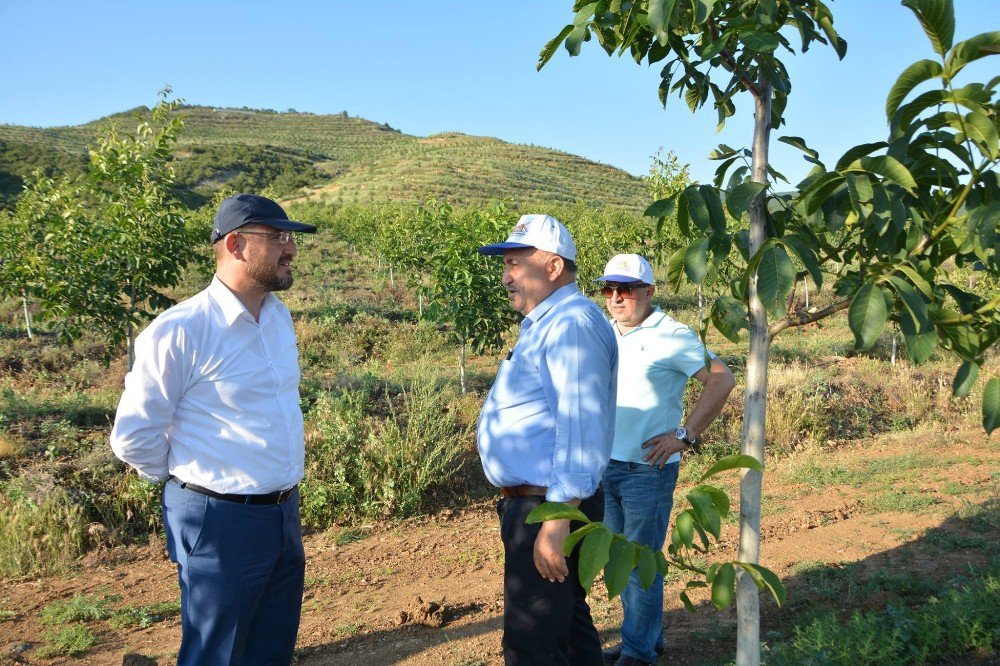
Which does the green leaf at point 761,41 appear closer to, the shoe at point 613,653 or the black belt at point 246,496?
the black belt at point 246,496

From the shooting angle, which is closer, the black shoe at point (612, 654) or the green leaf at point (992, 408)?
the green leaf at point (992, 408)

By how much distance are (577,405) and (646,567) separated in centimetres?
Result: 84

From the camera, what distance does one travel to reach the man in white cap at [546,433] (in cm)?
239

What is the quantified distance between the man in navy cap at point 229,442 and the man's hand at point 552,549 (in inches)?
39.0

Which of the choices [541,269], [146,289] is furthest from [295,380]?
[146,289]

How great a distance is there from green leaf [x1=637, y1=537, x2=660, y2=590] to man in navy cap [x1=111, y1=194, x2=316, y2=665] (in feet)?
4.95

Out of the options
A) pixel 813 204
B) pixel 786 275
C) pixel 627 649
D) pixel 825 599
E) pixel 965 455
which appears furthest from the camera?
pixel 965 455

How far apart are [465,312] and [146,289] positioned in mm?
4512

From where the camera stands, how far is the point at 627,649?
340 centimetres

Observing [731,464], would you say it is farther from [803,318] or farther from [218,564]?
[218,564]

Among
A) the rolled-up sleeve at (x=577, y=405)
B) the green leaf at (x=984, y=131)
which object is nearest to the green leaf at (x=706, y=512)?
the rolled-up sleeve at (x=577, y=405)

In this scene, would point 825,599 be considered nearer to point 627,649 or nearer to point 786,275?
point 627,649

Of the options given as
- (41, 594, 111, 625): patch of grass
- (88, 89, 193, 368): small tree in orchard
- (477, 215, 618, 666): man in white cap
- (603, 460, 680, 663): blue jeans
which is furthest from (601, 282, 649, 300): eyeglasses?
(88, 89, 193, 368): small tree in orchard

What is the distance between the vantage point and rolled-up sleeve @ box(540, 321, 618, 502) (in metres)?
2.38
